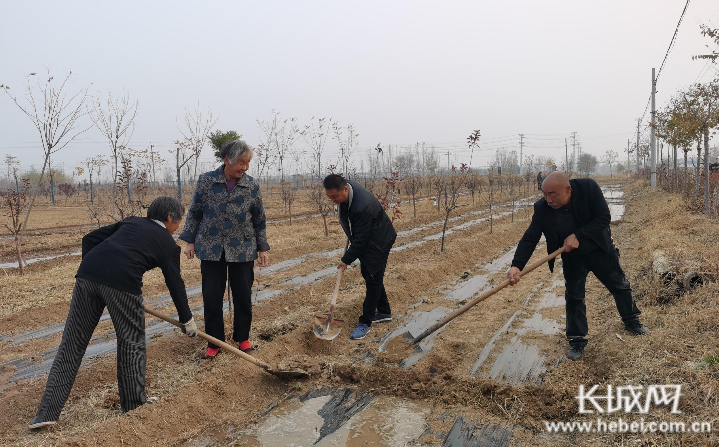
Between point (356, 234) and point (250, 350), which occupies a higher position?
point (356, 234)

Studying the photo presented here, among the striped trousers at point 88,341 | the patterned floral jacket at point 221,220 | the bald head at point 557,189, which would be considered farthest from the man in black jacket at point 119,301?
the bald head at point 557,189

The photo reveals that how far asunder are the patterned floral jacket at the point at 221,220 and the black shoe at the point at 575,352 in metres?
2.81

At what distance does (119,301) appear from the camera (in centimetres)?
305

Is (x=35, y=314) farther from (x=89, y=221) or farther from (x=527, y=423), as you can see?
(x=89, y=221)

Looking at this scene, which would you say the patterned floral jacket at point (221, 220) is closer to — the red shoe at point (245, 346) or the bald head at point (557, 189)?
the red shoe at point (245, 346)

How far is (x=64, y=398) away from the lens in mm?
3033

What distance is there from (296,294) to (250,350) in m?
2.43

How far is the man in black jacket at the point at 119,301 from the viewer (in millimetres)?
3016

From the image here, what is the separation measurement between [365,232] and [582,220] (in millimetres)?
1911

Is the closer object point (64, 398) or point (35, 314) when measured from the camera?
point (64, 398)

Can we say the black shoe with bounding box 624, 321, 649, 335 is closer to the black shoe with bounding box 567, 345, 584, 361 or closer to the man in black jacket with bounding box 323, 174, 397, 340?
the black shoe with bounding box 567, 345, 584, 361

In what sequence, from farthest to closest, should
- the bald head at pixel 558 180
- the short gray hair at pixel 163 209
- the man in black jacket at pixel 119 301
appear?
the bald head at pixel 558 180 → the short gray hair at pixel 163 209 → the man in black jacket at pixel 119 301

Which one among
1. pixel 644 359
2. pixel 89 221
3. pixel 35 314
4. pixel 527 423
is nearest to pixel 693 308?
pixel 644 359

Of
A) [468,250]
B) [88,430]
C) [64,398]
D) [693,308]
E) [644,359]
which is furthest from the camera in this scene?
[468,250]
